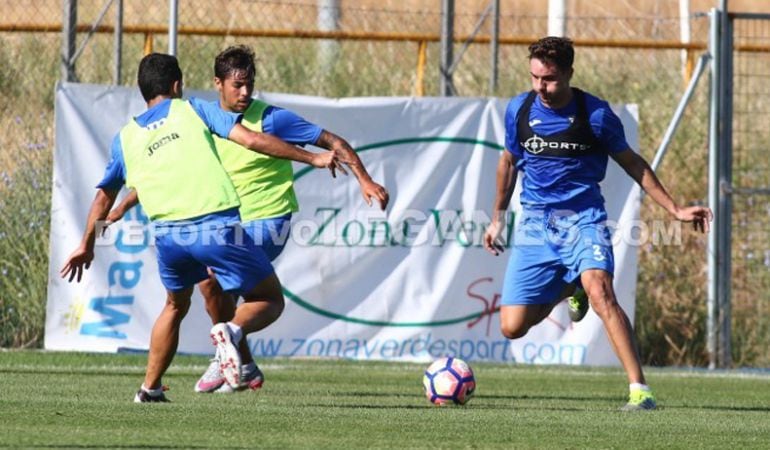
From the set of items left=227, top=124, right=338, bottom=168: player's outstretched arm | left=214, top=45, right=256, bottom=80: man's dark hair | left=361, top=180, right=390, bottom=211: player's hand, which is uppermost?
left=214, top=45, right=256, bottom=80: man's dark hair

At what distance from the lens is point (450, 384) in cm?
912

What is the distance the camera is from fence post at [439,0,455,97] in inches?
542

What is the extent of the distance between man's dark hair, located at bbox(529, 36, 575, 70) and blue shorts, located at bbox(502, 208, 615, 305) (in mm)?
867

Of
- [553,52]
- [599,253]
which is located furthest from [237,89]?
[599,253]

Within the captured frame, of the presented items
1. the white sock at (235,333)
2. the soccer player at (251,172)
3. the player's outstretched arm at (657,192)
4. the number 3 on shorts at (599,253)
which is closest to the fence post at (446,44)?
the soccer player at (251,172)

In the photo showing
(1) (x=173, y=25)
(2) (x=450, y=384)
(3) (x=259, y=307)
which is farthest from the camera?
(1) (x=173, y=25)

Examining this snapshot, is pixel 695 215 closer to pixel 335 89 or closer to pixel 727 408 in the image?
pixel 727 408

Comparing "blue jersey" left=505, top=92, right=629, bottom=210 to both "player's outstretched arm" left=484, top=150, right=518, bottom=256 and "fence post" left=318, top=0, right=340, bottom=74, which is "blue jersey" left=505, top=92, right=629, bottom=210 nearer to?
"player's outstretched arm" left=484, top=150, right=518, bottom=256

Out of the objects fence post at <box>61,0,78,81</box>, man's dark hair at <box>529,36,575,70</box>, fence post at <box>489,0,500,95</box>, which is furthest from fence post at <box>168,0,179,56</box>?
man's dark hair at <box>529,36,575,70</box>

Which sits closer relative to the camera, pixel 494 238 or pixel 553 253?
pixel 553 253

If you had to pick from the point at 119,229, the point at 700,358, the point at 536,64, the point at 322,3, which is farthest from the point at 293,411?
the point at 322,3

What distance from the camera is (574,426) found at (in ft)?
25.6

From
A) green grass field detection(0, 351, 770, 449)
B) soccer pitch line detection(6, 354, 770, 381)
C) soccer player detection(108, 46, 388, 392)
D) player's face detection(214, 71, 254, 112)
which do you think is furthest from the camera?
soccer pitch line detection(6, 354, 770, 381)

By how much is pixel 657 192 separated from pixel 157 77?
287 centimetres
